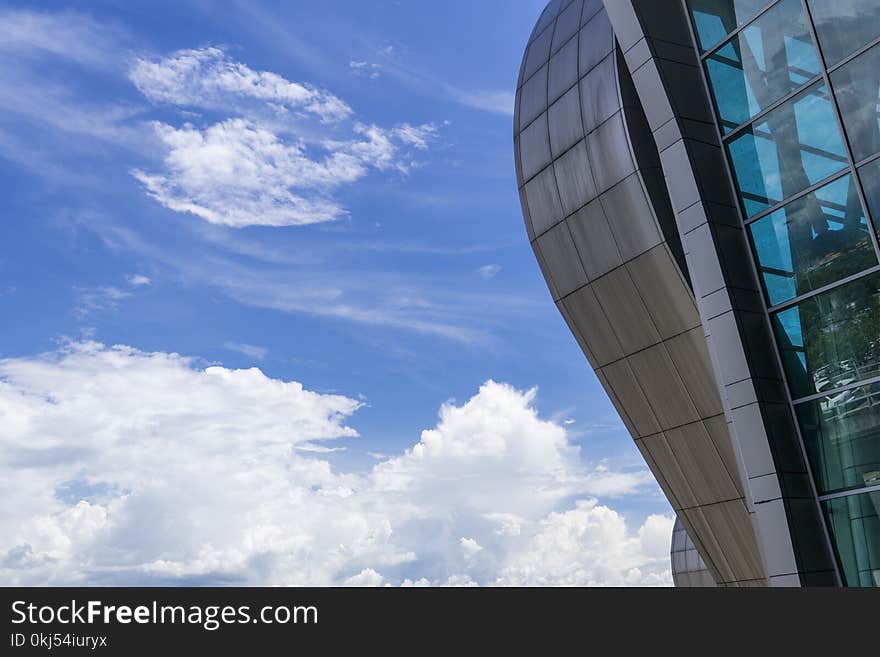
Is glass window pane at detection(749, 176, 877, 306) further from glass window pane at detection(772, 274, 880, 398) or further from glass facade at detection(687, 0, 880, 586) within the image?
glass window pane at detection(772, 274, 880, 398)

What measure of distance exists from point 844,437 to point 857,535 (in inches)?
65.5

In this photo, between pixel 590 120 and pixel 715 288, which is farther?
pixel 590 120

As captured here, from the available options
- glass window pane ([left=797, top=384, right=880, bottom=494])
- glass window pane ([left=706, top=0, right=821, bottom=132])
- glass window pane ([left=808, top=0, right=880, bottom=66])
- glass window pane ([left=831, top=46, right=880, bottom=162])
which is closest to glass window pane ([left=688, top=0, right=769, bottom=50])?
glass window pane ([left=706, top=0, right=821, bottom=132])

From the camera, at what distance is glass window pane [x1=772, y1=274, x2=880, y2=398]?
545 inches

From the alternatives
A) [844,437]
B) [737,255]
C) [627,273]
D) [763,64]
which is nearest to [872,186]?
[737,255]

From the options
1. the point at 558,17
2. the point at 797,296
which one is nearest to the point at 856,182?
the point at 797,296

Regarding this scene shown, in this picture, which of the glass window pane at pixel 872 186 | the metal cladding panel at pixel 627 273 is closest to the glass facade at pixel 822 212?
the glass window pane at pixel 872 186

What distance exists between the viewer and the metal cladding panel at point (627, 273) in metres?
19.5

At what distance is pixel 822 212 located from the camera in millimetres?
14617

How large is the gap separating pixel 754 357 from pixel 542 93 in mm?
10761

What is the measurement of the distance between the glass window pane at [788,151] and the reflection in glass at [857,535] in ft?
18.5
